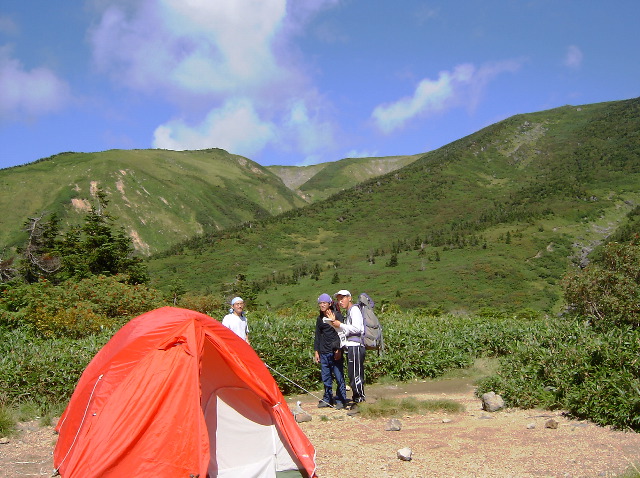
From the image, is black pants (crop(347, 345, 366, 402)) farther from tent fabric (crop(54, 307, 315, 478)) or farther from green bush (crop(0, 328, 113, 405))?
green bush (crop(0, 328, 113, 405))

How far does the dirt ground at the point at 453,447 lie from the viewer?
5.38 meters

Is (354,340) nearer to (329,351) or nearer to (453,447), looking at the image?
(329,351)

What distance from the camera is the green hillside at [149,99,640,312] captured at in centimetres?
4525

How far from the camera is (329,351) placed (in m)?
7.94

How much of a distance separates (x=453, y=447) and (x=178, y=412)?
3.31 meters

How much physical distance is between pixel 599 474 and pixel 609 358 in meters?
2.56

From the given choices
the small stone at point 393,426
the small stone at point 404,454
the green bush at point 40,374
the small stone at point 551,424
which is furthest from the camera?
the green bush at point 40,374

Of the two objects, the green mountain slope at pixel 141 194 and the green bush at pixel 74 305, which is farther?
the green mountain slope at pixel 141 194

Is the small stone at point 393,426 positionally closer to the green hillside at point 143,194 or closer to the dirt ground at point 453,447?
the dirt ground at point 453,447

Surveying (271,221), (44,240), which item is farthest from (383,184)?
(44,240)

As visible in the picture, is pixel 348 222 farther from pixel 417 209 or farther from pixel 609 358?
pixel 609 358

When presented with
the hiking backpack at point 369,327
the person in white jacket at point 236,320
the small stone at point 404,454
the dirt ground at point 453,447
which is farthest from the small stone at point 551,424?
the person in white jacket at point 236,320

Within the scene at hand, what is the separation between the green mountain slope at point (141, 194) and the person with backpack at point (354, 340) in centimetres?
7464

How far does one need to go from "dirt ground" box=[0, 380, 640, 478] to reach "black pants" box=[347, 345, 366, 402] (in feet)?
1.44
